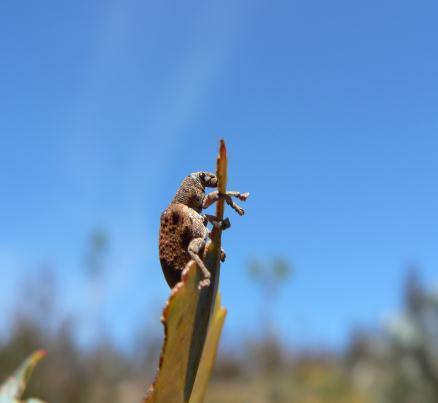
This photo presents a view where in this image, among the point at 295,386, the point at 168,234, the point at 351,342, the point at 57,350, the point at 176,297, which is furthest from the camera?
the point at 351,342

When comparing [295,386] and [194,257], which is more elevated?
[295,386]

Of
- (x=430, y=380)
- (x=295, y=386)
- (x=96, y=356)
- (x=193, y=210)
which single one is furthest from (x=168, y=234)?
(x=295, y=386)

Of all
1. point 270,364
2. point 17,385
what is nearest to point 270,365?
point 270,364

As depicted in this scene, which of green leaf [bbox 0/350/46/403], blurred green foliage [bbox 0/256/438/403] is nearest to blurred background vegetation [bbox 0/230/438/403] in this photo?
blurred green foliage [bbox 0/256/438/403]

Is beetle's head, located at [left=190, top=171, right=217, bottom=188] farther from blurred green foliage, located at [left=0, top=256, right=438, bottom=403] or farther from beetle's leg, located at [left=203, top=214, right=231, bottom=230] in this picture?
blurred green foliage, located at [left=0, top=256, right=438, bottom=403]

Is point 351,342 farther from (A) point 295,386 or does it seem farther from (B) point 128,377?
(B) point 128,377

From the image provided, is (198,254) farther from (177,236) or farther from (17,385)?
(17,385)

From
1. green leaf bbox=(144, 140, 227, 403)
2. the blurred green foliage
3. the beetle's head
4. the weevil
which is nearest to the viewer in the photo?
green leaf bbox=(144, 140, 227, 403)
